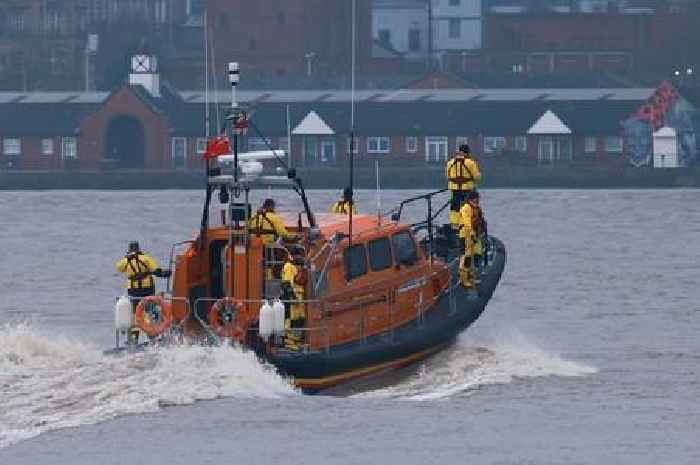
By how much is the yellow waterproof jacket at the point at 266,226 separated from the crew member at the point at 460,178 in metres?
4.07

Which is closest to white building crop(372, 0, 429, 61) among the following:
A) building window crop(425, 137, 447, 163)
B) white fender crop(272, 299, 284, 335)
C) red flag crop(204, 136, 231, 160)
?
building window crop(425, 137, 447, 163)

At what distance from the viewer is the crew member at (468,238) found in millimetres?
31250

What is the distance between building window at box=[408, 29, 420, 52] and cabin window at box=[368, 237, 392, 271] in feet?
328

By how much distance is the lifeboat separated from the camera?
91.0 ft

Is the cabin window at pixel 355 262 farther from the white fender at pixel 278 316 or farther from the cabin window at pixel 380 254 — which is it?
the white fender at pixel 278 316

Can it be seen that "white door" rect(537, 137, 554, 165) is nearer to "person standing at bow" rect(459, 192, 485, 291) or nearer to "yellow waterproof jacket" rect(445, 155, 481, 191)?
"yellow waterproof jacket" rect(445, 155, 481, 191)

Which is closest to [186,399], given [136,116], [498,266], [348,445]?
[348,445]

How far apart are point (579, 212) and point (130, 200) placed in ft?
56.1

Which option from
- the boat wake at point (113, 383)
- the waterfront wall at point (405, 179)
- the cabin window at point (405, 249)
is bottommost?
the waterfront wall at point (405, 179)

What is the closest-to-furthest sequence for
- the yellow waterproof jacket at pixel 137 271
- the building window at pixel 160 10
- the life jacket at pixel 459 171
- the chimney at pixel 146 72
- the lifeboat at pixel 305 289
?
the lifeboat at pixel 305 289, the yellow waterproof jacket at pixel 137 271, the life jacket at pixel 459 171, the chimney at pixel 146 72, the building window at pixel 160 10

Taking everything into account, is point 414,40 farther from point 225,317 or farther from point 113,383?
point 113,383

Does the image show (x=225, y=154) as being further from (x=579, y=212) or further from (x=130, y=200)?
(x=130, y=200)

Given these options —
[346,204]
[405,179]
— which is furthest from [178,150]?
[346,204]

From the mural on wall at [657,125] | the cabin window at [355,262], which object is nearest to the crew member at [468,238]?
the cabin window at [355,262]
